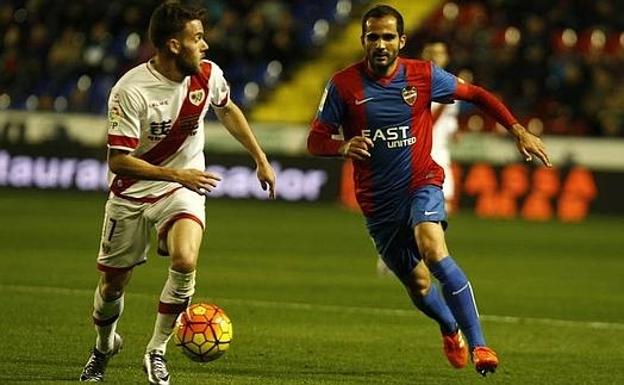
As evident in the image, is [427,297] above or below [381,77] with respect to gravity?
below

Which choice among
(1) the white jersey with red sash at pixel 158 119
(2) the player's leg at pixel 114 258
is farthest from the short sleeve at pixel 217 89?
(2) the player's leg at pixel 114 258

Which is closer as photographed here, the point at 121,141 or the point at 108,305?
the point at 121,141

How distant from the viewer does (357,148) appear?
874 cm

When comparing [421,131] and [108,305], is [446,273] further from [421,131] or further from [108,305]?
[108,305]

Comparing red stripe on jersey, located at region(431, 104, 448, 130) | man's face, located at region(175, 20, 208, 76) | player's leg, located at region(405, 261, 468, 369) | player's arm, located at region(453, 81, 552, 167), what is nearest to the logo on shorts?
man's face, located at region(175, 20, 208, 76)

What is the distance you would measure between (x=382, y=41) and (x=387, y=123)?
0.50m

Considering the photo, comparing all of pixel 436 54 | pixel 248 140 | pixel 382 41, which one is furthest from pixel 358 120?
pixel 436 54

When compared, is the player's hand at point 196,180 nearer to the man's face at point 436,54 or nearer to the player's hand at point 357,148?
the player's hand at point 357,148

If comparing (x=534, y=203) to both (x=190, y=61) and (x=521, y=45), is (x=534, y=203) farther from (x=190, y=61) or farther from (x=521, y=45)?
(x=190, y=61)

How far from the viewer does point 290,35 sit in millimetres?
29844

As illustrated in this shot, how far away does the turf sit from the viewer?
9391 mm

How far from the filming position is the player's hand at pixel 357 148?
28.7 feet

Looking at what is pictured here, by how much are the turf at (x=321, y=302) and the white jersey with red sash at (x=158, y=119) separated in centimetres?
108

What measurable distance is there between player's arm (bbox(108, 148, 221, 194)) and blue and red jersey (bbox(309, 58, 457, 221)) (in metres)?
1.37
